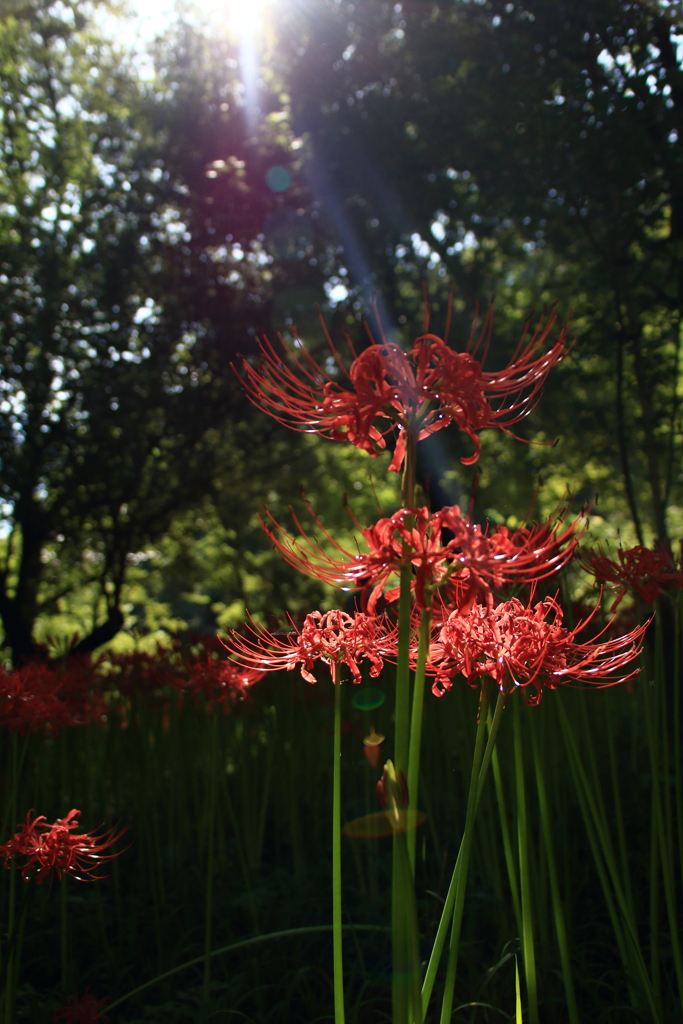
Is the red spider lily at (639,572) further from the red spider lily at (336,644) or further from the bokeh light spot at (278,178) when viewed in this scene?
the bokeh light spot at (278,178)

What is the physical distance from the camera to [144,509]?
753cm

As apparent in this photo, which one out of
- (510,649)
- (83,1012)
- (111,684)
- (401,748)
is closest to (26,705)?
(83,1012)

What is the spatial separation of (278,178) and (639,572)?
6.90m

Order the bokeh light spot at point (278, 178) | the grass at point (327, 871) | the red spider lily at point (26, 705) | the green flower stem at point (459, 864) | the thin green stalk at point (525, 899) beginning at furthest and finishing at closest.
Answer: the bokeh light spot at point (278, 178) < the grass at point (327, 871) < the red spider lily at point (26, 705) < the thin green stalk at point (525, 899) < the green flower stem at point (459, 864)

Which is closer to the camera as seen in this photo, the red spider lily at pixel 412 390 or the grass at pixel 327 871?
the red spider lily at pixel 412 390

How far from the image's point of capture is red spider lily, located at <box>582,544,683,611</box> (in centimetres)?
187

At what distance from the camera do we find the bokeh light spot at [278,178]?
7.35 meters

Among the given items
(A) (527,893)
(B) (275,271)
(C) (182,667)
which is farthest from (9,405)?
(A) (527,893)

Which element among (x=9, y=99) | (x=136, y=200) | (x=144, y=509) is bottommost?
(x=144, y=509)

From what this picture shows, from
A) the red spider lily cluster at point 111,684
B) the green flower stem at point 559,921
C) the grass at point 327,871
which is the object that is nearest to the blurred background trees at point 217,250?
the red spider lily cluster at point 111,684

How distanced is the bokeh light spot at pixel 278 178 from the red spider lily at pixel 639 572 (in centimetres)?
672

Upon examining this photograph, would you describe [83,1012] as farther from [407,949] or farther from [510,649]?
[510,649]

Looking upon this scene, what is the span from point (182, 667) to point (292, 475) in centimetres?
564

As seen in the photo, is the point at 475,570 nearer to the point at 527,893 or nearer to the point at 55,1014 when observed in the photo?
the point at 527,893
